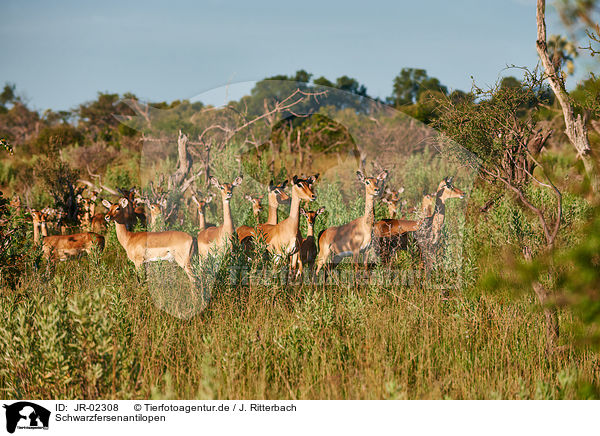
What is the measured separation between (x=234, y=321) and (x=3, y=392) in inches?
72.6

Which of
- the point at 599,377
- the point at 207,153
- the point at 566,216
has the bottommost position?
the point at 599,377

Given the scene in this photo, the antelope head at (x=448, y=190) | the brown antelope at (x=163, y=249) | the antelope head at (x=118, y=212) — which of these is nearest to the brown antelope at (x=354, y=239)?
the antelope head at (x=448, y=190)

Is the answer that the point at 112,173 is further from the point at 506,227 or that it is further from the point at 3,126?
the point at 3,126

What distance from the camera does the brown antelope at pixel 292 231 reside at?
21.7ft

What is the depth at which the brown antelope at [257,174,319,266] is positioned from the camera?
662cm

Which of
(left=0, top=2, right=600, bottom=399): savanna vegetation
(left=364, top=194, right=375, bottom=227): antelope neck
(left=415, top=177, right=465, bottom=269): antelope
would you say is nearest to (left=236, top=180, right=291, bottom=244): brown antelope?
(left=0, top=2, right=600, bottom=399): savanna vegetation

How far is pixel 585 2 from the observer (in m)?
5.46

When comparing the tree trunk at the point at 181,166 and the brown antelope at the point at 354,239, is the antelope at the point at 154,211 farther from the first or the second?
the brown antelope at the point at 354,239

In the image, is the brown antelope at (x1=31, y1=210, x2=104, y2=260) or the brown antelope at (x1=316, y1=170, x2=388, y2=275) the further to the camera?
the brown antelope at (x1=31, y1=210, x2=104, y2=260)

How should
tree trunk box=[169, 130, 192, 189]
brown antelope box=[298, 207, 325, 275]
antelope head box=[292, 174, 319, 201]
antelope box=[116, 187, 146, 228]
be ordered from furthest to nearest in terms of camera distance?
1. tree trunk box=[169, 130, 192, 189]
2. antelope box=[116, 187, 146, 228]
3. brown antelope box=[298, 207, 325, 275]
4. antelope head box=[292, 174, 319, 201]
